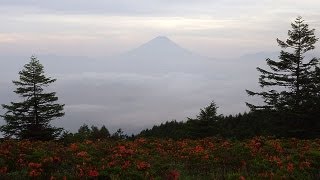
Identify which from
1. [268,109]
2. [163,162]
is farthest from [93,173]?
[268,109]

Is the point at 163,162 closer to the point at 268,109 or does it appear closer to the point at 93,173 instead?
the point at 93,173

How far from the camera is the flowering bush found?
450 inches

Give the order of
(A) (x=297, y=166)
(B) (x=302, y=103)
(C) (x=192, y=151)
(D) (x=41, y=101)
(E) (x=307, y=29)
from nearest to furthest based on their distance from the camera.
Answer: (A) (x=297, y=166)
(C) (x=192, y=151)
(B) (x=302, y=103)
(E) (x=307, y=29)
(D) (x=41, y=101)

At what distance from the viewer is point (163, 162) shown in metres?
13.8

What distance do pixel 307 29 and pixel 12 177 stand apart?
34.4 m

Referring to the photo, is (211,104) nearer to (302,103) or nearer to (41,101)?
(302,103)

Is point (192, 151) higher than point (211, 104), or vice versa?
point (211, 104)

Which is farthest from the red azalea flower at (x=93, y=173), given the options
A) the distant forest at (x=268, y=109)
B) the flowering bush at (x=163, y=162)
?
the distant forest at (x=268, y=109)

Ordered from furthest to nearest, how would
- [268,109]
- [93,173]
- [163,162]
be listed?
[268,109]
[163,162]
[93,173]

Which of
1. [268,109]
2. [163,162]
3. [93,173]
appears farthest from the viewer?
[268,109]

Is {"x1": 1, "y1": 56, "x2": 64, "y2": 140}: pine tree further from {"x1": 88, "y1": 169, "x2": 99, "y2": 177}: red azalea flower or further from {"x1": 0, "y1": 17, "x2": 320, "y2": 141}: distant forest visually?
{"x1": 88, "y1": 169, "x2": 99, "y2": 177}: red azalea flower

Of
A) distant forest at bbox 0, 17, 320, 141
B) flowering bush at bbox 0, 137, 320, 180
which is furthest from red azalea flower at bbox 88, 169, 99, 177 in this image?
distant forest at bbox 0, 17, 320, 141

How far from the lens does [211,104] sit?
36844mm

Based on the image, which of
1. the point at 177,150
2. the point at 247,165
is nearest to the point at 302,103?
the point at 177,150
